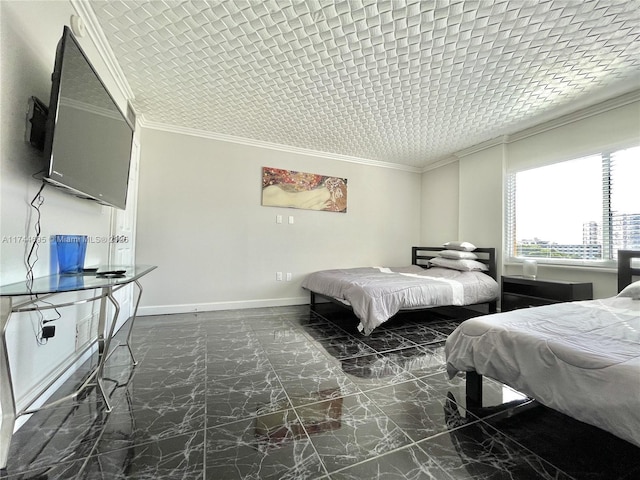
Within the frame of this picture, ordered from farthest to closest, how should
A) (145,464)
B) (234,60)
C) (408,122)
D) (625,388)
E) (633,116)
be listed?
(408,122), (633,116), (234,60), (145,464), (625,388)

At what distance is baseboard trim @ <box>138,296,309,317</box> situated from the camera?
11.1ft

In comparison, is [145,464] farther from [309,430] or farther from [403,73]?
[403,73]

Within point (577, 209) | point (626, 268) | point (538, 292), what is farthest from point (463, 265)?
point (626, 268)

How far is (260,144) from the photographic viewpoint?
4.00 m

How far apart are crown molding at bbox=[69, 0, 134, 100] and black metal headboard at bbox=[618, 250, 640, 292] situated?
4.88 metres

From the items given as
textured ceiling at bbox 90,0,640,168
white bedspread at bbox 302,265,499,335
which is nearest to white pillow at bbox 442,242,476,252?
white bedspread at bbox 302,265,499,335

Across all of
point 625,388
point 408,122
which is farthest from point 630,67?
point 625,388

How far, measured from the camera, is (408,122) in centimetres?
336

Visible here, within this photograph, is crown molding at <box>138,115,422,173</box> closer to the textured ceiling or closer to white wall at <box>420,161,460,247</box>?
the textured ceiling

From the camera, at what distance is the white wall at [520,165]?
2744 mm

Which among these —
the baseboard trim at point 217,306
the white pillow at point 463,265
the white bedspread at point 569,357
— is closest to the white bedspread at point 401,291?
the white pillow at point 463,265

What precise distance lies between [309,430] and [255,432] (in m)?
0.27

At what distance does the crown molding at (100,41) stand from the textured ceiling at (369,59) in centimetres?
5

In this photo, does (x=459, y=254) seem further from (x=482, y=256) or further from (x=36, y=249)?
(x=36, y=249)
